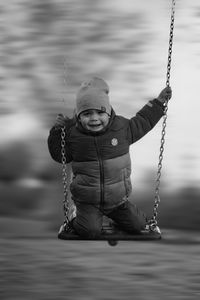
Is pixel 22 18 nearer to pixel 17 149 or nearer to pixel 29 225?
pixel 17 149

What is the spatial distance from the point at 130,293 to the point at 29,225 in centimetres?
272

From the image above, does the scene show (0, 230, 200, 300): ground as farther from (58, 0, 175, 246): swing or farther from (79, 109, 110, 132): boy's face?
(79, 109, 110, 132): boy's face

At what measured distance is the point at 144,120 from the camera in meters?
4.77

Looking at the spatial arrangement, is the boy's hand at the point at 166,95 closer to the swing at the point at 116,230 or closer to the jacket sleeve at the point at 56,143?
the swing at the point at 116,230

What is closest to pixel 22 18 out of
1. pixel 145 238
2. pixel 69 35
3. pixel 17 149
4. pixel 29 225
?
pixel 69 35

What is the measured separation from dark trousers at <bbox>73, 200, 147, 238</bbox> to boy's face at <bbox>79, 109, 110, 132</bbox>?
0.37 m

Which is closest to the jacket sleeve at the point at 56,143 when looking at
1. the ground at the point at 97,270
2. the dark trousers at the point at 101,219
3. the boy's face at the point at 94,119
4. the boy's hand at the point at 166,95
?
the boy's face at the point at 94,119

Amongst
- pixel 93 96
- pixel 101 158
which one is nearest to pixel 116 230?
pixel 101 158

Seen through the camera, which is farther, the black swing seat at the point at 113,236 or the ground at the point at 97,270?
the ground at the point at 97,270

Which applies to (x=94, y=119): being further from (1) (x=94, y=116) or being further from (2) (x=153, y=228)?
(2) (x=153, y=228)

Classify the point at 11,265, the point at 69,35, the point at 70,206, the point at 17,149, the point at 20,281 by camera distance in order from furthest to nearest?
the point at 11,265, the point at 20,281, the point at 17,149, the point at 69,35, the point at 70,206

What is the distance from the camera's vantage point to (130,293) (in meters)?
10.7

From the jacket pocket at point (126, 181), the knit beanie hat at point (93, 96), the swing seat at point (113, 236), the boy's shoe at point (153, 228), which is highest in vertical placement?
the knit beanie hat at point (93, 96)

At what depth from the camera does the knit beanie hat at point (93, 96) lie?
4.59 meters
